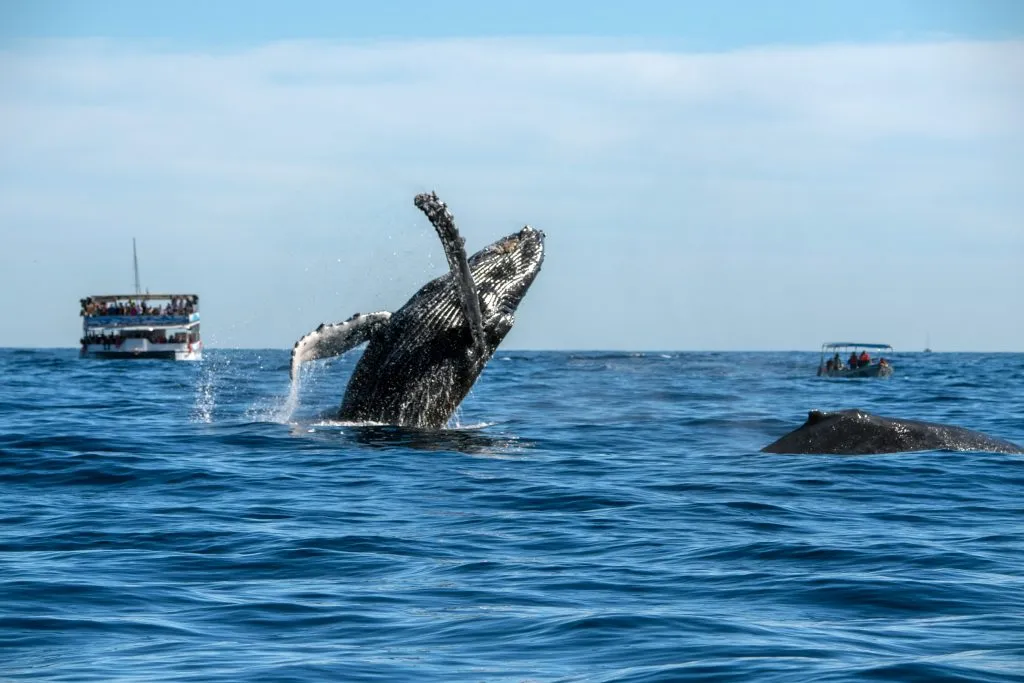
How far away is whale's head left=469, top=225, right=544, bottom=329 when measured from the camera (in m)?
18.1

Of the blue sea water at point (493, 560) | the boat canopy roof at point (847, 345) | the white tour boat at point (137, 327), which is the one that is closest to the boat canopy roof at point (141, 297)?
the white tour boat at point (137, 327)

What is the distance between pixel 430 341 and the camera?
17828 millimetres

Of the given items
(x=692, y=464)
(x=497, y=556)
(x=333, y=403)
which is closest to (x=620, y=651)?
(x=497, y=556)

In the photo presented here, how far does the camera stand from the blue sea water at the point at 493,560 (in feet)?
26.8

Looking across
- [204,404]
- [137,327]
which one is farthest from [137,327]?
[204,404]

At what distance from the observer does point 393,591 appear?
9805mm

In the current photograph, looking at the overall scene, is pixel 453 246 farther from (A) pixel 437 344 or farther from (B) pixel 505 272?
(B) pixel 505 272

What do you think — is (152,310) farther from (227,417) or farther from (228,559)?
(228,559)

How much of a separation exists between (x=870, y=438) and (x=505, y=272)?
16.2ft

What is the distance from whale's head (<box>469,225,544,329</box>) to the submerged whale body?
12.2 feet

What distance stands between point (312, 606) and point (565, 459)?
26.4 feet

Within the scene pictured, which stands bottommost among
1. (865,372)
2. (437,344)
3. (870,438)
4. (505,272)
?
(865,372)

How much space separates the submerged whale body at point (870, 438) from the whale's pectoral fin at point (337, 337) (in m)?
4.99

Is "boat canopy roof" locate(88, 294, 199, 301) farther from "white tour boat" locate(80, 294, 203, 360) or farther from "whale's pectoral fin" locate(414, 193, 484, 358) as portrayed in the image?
"whale's pectoral fin" locate(414, 193, 484, 358)
